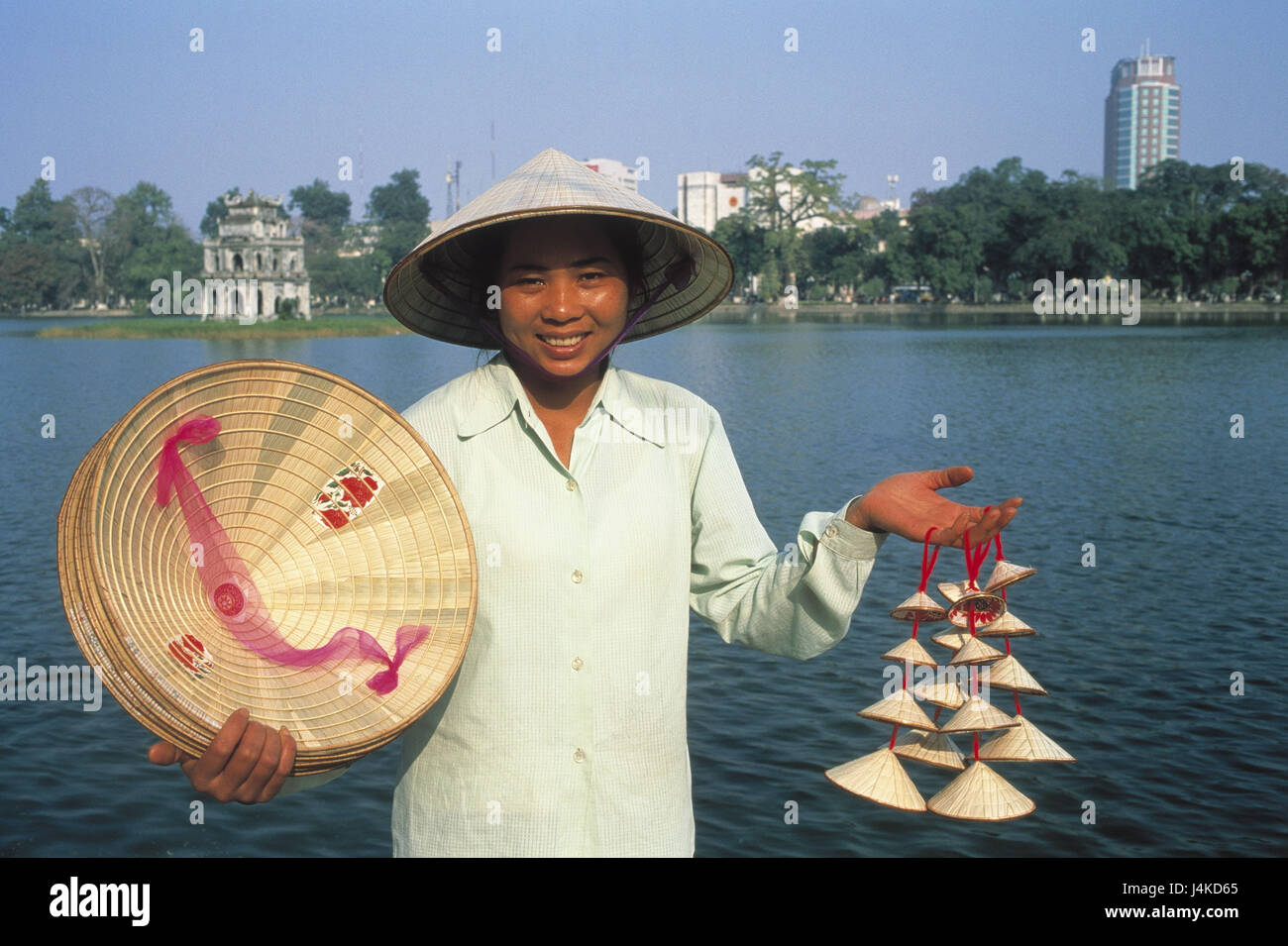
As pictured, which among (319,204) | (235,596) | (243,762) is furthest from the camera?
(319,204)

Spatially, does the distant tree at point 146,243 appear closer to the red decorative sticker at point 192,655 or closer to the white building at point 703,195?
the white building at point 703,195

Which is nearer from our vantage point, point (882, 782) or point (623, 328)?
point (623, 328)

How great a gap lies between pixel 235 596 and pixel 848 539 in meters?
1.19

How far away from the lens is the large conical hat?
6.64ft

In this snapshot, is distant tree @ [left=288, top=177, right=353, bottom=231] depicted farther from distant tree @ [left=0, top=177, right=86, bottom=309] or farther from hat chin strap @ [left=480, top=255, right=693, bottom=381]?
hat chin strap @ [left=480, top=255, right=693, bottom=381]

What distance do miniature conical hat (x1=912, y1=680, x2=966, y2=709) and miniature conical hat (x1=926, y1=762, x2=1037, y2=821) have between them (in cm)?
16

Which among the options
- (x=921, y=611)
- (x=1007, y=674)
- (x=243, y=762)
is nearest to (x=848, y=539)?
(x=921, y=611)

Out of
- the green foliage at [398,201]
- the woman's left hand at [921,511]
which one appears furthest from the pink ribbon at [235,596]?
the green foliage at [398,201]

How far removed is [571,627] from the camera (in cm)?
219

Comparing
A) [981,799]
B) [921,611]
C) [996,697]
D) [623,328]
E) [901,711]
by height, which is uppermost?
[623,328]

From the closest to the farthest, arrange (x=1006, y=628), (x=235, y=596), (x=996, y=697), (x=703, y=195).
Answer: (x=235, y=596)
(x=1006, y=628)
(x=996, y=697)
(x=703, y=195)

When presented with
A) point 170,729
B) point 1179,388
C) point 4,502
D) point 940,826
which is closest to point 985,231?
point 1179,388

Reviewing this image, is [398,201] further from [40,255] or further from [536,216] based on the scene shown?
[536,216]
